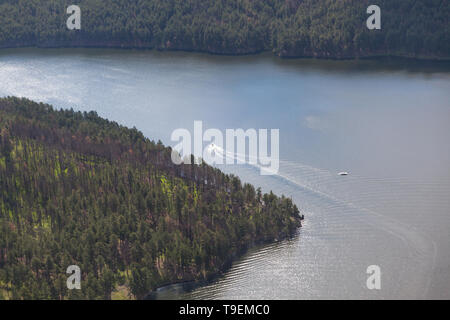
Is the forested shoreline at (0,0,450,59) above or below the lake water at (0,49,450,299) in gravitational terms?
above

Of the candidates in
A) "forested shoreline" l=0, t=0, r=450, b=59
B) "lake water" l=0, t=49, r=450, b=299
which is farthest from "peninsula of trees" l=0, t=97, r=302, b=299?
"forested shoreline" l=0, t=0, r=450, b=59

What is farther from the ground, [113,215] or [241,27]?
[241,27]

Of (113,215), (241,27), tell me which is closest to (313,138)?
(113,215)

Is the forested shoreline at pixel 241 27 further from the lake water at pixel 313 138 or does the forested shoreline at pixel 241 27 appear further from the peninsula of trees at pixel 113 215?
the peninsula of trees at pixel 113 215

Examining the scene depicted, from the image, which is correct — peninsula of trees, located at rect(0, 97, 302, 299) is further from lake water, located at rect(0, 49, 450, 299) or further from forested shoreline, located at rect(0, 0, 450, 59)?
forested shoreline, located at rect(0, 0, 450, 59)

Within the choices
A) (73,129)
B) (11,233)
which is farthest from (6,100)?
(11,233)

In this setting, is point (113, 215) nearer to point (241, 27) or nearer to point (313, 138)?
point (313, 138)
